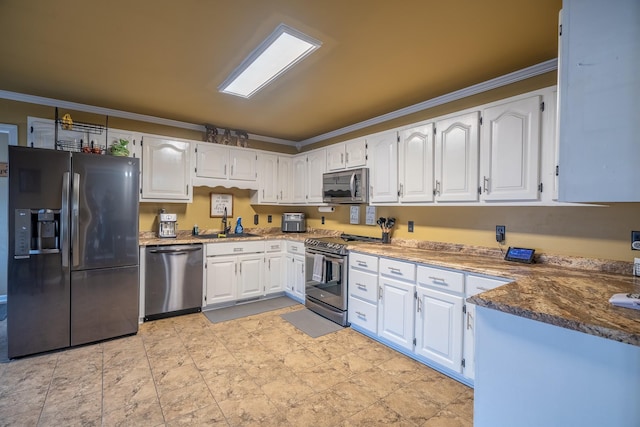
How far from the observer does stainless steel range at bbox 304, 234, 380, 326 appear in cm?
322

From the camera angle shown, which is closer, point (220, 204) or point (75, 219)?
point (75, 219)

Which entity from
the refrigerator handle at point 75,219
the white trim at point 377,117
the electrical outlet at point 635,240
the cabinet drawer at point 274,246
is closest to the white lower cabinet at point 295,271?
the cabinet drawer at point 274,246

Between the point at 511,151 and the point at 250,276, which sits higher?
the point at 511,151

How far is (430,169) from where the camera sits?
2.80 meters

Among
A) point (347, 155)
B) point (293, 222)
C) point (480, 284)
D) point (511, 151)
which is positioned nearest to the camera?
point (480, 284)

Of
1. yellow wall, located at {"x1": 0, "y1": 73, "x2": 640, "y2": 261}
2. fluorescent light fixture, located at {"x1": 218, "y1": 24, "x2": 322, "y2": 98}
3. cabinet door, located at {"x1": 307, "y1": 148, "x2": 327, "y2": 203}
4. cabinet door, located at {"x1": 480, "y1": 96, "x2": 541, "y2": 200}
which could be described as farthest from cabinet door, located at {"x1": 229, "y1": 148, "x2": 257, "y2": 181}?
cabinet door, located at {"x1": 480, "y1": 96, "x2": 541, "y2": 200}

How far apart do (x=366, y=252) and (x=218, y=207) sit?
250cm

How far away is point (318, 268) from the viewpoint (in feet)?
11.5

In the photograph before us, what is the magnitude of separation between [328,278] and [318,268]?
183 mm

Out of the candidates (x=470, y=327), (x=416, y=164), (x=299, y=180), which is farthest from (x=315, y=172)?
(x=470, y=327)

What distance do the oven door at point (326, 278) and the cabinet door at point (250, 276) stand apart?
0.71 metres

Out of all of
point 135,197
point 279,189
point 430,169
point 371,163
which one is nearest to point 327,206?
point 279,189

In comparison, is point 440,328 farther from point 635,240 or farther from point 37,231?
point 37,231

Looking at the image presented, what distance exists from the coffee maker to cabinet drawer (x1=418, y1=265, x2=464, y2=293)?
9.89 ft
